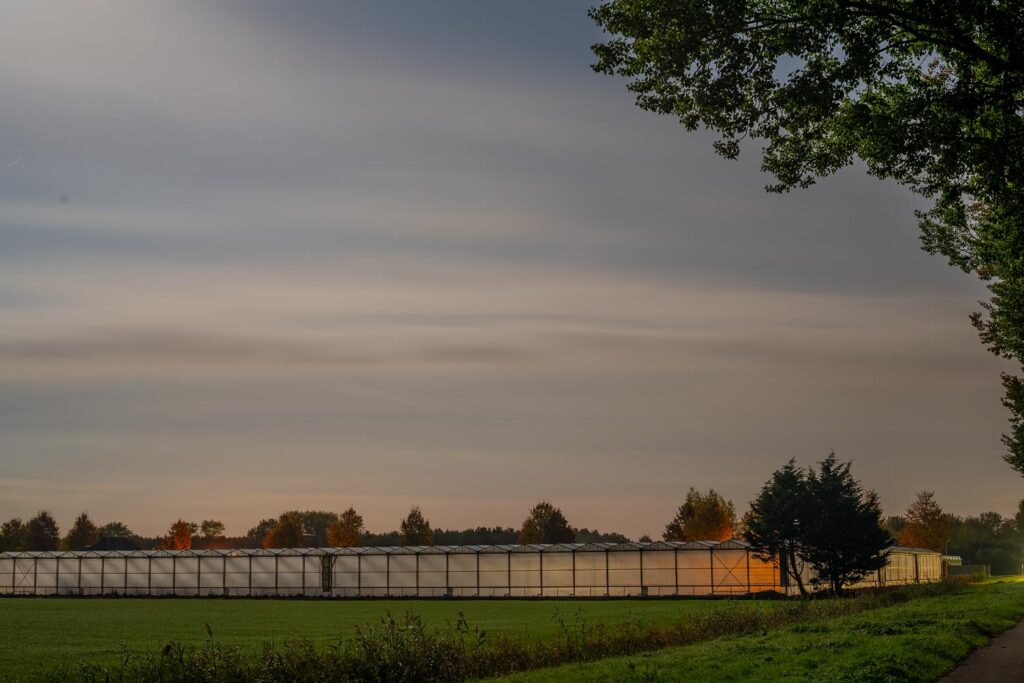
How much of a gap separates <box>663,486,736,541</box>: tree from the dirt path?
358ft

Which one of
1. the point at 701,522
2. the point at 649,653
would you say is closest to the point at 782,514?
the point at 649,653

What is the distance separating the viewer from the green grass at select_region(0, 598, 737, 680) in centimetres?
4069

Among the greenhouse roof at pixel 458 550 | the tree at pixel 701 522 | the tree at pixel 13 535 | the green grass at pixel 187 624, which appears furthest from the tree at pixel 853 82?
the tree at pixel 13 535

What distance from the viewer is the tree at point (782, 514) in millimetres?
70875

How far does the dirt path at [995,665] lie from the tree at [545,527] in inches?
5259

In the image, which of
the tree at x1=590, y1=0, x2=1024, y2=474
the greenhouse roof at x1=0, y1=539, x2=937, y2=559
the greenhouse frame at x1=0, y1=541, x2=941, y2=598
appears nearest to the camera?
the tree at x1=590, y1=0, x2=1024, y2=474

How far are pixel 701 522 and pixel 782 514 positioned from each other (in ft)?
252

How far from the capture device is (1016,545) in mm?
182750

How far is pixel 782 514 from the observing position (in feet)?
234

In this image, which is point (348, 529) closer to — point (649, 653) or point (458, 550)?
point (458, 550)

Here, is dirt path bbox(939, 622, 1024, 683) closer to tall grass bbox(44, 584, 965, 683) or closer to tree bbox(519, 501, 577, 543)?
tall grass bbox(44, 584, 965, 683)

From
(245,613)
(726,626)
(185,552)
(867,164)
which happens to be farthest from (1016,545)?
(867,164)

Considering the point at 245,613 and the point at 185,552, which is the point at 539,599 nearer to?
the point at 245,613

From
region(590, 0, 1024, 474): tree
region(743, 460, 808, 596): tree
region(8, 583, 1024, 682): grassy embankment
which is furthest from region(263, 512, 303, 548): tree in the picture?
region(590, 0, 1024, 474): tree
